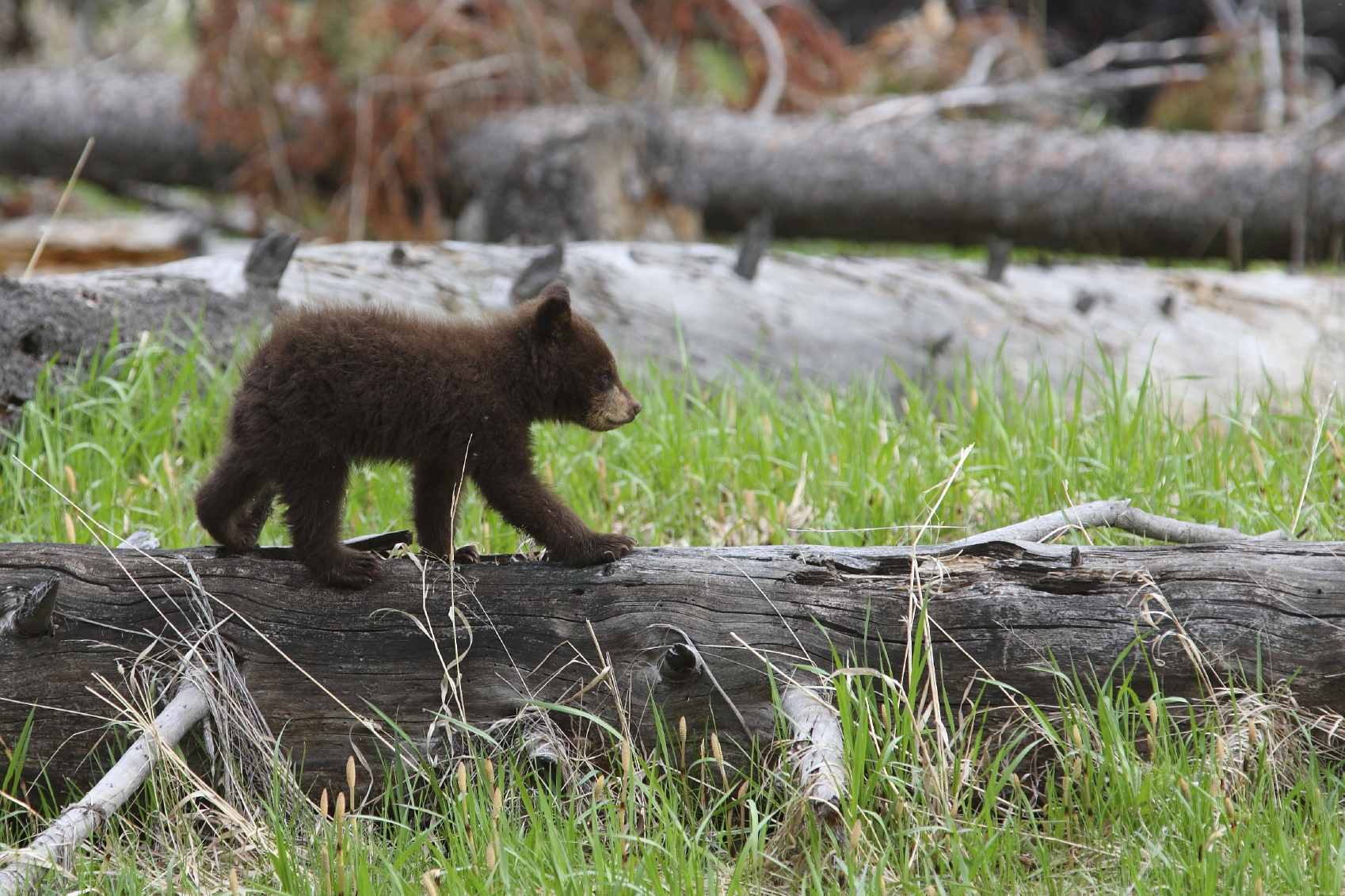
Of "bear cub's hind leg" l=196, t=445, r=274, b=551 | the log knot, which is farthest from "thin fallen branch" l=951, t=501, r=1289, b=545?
the log knot

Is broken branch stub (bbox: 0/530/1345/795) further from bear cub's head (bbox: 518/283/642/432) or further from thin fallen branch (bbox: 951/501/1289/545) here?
bear cub's head (bbox: 518/283/642/432)

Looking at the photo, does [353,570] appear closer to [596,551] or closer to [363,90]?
[596,551]

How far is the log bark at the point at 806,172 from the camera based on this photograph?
7574 millimetres

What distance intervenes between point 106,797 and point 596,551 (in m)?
1.22

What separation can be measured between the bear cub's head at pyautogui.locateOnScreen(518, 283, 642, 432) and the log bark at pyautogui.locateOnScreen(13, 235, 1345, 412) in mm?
1664

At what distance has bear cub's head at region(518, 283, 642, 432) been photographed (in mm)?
2943

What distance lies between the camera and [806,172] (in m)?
8.75

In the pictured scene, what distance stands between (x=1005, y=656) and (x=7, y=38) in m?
13.3

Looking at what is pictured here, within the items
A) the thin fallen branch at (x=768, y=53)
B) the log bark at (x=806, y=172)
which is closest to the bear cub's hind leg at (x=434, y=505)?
the log bark at (x=806, y=172)

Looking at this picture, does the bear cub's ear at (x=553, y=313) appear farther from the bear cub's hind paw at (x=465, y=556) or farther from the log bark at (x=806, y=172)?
the log bark at (x=806, y=172)

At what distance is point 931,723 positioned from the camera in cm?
261

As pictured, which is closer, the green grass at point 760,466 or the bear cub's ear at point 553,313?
the bear cub's ear at point 553,313

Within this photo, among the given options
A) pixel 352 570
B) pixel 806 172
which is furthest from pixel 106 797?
pixel 806 172

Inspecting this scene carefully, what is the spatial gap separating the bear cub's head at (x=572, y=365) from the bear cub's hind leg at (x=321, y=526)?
0.64 metres
